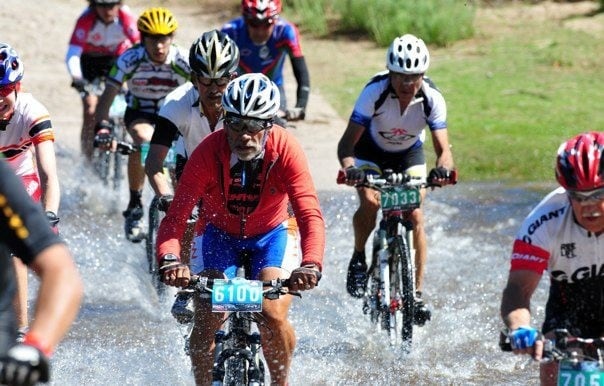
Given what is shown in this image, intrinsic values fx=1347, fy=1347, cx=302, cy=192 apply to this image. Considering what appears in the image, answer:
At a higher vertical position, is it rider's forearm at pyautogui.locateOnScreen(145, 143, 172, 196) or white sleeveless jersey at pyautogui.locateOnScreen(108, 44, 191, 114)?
white sleeveless jersey at pyautogui.locateOnScreen(108, 44, 191, 114)

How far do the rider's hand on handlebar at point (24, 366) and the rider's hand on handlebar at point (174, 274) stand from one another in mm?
2463

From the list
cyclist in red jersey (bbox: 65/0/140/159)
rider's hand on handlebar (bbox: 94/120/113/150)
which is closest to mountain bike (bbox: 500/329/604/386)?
rider's hand on handlebar (bbox: 94/120/113/150)

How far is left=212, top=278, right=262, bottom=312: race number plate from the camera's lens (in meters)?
6.07

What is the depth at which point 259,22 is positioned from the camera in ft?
Answer: 39.5

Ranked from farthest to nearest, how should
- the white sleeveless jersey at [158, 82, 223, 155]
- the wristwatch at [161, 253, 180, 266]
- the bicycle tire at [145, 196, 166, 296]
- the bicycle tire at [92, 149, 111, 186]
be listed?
1. the bicycle tire at [92, 149, 111, 186]
2. the bicycle tire at [145, 196, 166, 296]
3. the white sleeveless jersey at [158, 82, 223, 155]
4. the wristwatch at [161, 253, 180, 266]

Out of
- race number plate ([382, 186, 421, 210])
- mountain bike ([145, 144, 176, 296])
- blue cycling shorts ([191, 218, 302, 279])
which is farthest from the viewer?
mountain bike ([145, 144, 176, 296])

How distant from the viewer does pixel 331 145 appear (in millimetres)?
16094

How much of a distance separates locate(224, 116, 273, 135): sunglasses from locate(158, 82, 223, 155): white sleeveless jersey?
5.65ft

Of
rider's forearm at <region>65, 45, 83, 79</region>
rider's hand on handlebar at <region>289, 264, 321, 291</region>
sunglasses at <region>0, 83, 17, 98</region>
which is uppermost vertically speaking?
sunglasses at <region>0, 83, 17, 98</region>

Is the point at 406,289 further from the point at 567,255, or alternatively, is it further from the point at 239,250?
the point at 567,255

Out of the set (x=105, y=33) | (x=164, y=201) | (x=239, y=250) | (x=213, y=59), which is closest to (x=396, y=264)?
(x=164, y=201)

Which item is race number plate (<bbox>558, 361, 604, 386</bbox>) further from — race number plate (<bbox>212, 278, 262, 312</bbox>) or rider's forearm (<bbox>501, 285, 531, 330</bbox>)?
race number plate (<bbox>212, 278, 262, 312</bbox>)

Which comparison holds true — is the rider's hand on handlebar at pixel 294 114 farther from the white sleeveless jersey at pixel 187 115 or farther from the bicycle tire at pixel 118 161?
the bicycle tire at pixel 118 161

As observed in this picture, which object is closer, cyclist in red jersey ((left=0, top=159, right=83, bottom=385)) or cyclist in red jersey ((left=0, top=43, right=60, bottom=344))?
cyclist in red jersey ((left=0, top=159, right=83, bottom=385))
